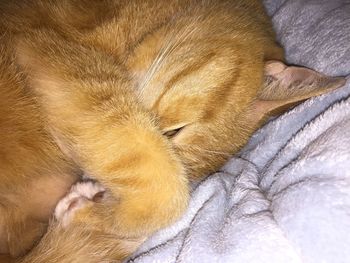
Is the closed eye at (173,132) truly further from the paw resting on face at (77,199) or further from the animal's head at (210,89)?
the paw resting on face at (77,199)

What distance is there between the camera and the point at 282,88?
4.34 feet

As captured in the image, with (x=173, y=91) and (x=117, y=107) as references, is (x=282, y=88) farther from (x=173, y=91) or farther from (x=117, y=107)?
(x=117, y=107)

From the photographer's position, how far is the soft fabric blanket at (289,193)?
0.87 meters

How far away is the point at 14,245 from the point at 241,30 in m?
0.76

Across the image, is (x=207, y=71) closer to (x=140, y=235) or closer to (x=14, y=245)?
(x=140, y=235)

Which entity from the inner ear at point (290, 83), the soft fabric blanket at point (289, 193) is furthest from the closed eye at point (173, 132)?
the inner ear at point (290, 83)

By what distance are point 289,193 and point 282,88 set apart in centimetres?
43

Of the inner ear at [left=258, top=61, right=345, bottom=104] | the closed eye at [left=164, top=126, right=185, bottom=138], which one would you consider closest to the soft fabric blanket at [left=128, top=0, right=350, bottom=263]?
the inner ear at [left=258, top=61, right=345, bottom=104]

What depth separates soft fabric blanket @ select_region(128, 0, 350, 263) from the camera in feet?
2.87

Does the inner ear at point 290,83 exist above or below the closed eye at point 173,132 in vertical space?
below

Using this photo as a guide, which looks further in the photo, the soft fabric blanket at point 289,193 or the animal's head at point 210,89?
the animal's head at point 210,89

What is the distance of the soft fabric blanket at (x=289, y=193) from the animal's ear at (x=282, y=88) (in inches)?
1.3

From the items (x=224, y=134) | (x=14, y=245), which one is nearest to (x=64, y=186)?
(x=14, y=245)

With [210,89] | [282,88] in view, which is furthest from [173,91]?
[282,88]
